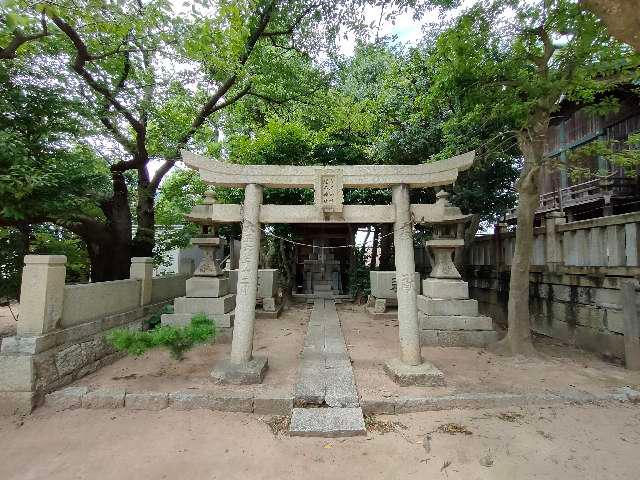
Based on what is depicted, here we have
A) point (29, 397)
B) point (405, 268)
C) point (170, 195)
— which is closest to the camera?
point (29, 397)

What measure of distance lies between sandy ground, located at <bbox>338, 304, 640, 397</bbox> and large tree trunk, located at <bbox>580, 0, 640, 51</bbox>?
4420mm

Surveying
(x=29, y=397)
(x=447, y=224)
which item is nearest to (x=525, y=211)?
(x=447, y=224)

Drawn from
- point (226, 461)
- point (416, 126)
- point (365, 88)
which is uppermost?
point (365, 88)

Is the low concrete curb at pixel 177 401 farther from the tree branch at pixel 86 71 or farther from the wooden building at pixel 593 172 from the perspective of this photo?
the wooden building at pixel 593 172

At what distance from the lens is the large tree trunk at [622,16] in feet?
5.98

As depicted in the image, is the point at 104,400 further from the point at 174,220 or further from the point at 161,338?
the point at 174,220

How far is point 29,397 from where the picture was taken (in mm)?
4555

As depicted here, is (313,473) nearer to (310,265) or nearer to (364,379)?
(364,379)

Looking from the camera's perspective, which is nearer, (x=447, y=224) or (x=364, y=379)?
(x=364, y=379)

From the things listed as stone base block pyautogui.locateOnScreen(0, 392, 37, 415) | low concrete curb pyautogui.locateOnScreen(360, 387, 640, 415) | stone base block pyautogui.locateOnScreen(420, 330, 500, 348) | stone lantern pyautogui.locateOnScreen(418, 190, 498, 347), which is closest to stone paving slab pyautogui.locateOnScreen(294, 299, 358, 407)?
low concrete curb pyautogui.locateOnScreen(360, 387, 640, 415)

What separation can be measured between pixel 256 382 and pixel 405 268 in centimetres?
296

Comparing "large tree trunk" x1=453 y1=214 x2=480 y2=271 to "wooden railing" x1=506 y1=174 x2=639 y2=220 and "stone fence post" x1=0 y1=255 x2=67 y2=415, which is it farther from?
"stone fence post" x1=0 y1=255 x2=67 y2=415

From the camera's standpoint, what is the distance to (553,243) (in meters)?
7.80

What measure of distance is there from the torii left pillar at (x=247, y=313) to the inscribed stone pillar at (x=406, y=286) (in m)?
2.36
